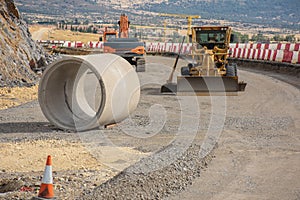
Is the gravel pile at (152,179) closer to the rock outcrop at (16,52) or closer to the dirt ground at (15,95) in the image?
the dirt ground at (15,95)

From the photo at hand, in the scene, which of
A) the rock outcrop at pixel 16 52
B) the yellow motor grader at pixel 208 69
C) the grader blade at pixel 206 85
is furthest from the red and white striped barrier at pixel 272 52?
the rock outcrop at pixel 16 52

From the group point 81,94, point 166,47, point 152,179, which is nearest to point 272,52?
point 81,94

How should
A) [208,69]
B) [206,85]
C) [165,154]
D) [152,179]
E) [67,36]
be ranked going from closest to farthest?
[152,179] < [165,154] < [206,85] < [208,69] < [67,36]

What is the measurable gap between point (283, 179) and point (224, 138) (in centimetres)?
292

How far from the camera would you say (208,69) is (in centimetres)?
1988

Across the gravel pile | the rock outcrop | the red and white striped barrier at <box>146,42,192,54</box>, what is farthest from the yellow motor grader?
the red and white striped barrier at <box>146,42,192,54</box>

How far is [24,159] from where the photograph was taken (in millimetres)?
9070

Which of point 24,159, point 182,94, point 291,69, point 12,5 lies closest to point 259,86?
point 182,94

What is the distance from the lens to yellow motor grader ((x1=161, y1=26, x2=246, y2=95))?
1862 cm

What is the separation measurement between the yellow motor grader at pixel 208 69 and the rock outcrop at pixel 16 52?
5215mm

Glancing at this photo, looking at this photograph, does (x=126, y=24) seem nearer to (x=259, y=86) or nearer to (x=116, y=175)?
(x=259, y=86)

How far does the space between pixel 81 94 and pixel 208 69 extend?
7.22 meters

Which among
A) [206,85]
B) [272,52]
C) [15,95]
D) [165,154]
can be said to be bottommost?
[272,52]

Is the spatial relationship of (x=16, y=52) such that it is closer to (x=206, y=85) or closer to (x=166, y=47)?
(x=206, y=85)
